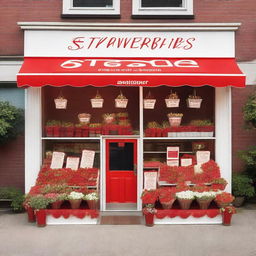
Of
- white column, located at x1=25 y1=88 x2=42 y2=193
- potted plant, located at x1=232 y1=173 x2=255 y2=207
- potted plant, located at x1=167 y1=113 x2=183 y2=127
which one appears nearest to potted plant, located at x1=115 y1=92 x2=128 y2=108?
potted plant, located at x1=167 y1=113 x2=183 y2=127

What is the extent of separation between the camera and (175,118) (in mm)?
10242

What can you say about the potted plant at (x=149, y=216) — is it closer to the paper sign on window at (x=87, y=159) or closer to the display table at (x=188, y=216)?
the display table at (x=188, y=216)

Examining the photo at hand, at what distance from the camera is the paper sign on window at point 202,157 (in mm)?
10297

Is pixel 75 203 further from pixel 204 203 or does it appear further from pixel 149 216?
pixel 204 203

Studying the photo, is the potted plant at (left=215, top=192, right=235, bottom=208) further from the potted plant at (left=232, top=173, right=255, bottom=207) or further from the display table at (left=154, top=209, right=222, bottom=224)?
the potted plant at (left=232, top=173, right=255, bottom=207)

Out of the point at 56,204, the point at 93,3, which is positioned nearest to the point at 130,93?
the point at 93,3

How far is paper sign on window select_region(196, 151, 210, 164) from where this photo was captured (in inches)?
405

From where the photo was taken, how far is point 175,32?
10.3 meters

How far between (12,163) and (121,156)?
300 centimetres

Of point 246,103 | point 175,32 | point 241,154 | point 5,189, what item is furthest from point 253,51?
point 5,189

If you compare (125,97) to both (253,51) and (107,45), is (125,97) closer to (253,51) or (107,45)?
(107,45)

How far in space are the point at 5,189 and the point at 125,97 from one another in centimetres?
403

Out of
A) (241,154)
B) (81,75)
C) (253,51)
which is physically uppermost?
(253,51)

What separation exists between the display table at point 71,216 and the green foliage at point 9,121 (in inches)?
90.7
